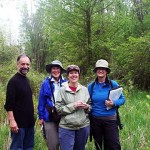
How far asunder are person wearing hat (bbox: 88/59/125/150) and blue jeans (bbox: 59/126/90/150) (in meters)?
0.30

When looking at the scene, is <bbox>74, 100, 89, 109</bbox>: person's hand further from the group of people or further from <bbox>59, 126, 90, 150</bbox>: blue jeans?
<bbox>59, 126, 90, 150</bbox>: blue jeans

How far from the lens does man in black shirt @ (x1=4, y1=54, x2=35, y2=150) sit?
15.1 ft

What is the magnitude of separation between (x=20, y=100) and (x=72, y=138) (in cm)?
97

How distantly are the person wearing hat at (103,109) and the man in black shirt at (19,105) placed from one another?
3.31 ft

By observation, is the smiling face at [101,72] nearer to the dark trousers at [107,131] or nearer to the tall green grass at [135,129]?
the dark trousers at [107,131]

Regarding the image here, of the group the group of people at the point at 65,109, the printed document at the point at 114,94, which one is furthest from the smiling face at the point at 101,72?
the printed document at the point at 114,94

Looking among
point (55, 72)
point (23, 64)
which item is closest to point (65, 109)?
point (55, 72)

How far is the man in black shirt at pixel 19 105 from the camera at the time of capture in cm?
459

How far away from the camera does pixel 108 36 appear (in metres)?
14.6

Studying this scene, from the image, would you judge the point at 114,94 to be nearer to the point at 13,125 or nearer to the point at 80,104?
the point at 80,104

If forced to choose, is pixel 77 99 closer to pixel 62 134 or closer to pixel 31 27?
pixel 62 134

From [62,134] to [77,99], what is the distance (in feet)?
1.86

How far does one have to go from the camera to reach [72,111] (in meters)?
4.54

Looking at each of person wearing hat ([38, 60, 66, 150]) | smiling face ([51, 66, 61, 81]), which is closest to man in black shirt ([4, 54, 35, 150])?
person wearing hat ([38, 60, 66, 150])
